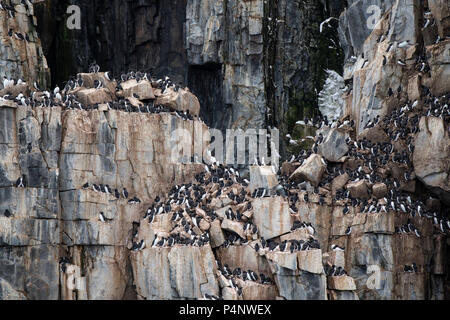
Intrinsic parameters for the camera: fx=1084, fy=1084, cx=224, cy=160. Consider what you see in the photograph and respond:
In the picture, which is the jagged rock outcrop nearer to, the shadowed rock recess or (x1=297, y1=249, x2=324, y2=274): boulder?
the shadowed rock recess

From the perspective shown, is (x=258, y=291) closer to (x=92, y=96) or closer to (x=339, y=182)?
(x=339, y=182)

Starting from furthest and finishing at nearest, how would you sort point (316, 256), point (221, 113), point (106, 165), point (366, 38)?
point (221, 113) → point (366, 38) → point (106, 165) → point (316, 256)

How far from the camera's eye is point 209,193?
55094 mm

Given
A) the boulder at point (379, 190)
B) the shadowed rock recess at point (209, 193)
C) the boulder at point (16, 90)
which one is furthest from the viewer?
the boulder at point (379, 190)

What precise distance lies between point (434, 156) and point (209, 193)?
11.8 meters

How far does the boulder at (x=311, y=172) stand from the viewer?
188ft

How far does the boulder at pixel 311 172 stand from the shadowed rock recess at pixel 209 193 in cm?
8

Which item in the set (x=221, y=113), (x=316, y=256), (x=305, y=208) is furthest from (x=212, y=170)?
(x=221, y=113)

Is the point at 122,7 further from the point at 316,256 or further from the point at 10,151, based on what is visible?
the point at 316,256

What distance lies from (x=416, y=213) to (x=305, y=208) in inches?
227

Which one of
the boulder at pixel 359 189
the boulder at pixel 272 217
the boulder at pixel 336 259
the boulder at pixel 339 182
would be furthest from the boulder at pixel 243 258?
the boulder at pixel 359 189

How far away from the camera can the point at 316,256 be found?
50719 millimetres

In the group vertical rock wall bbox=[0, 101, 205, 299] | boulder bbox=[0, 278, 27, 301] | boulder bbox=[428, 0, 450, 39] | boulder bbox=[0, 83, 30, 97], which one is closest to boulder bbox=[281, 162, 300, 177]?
vertical rock wall bbox=[0, 101, 205, 299]

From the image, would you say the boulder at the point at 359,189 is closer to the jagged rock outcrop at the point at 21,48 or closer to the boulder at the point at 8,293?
the boulder at the point at 8,293
